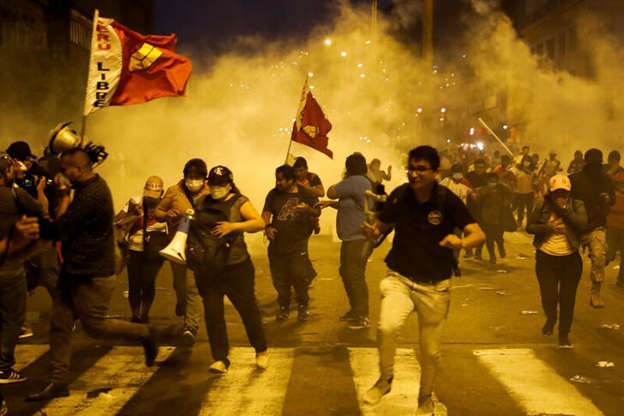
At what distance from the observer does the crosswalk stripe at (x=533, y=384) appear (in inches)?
216

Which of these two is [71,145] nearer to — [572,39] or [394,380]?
[394,380]

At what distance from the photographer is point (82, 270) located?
5605 millimetres

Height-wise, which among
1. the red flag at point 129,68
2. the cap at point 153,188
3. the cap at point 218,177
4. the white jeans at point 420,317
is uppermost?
the red flag at point 129,68

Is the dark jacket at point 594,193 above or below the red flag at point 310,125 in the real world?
below

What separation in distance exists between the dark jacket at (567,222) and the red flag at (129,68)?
13.6 ft

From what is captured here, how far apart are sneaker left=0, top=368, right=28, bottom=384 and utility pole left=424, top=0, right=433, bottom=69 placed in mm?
12735

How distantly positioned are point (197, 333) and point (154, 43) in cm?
325

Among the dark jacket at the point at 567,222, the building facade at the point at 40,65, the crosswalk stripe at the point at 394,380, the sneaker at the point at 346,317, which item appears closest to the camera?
the crosswalk stripe at the point at 394,380

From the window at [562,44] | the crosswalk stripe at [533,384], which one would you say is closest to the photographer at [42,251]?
the crosswalk stripe at [533,384]

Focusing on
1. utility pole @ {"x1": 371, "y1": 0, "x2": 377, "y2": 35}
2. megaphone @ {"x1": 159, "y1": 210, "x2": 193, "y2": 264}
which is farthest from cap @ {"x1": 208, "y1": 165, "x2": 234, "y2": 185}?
utility pole @ {"x1": 371, "y1": 0, "x2": 377, "y2": 35}

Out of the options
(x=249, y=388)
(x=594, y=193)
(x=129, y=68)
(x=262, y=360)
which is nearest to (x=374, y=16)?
(x=594, y=193)

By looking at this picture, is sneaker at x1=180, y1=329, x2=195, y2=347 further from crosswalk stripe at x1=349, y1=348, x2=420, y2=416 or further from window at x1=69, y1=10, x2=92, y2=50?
window at x1=69, y1=10, x2=92, y2=50

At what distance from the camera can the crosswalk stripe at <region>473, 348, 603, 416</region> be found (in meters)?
5.49

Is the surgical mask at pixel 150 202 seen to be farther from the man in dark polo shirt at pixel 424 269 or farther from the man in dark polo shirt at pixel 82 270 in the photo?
the man in dark polo shirt at pixel 424 269
